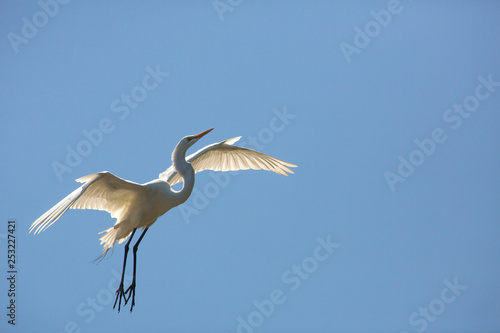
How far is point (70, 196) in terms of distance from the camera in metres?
7.57

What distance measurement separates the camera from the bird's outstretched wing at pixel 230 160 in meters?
10.2

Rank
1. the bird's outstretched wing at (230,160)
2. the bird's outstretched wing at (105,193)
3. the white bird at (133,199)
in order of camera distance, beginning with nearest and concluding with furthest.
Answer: the bird's outstretched wing at (105,193) → the white bird at (133,199) → the bird's outstretched wing at (230,160)

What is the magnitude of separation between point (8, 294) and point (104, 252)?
1.86m

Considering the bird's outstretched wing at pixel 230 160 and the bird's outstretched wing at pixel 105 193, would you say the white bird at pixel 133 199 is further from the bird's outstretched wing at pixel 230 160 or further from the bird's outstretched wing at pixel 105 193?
the bird's outstretched wing at pixel 230 160

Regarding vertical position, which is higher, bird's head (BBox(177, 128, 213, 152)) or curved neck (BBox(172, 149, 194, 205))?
bird's head (BBox(177, 128, 213, 152))

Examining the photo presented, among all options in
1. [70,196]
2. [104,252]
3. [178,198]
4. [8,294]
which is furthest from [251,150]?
[8,294]

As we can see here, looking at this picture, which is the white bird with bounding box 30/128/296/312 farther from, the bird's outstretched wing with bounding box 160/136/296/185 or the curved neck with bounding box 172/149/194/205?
the bird's outstretched wing with bounding box 160/136/296/185

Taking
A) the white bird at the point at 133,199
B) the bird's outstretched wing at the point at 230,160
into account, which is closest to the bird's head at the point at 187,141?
the white bird at the point at 133,199

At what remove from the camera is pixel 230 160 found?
Answer: 10609 mm

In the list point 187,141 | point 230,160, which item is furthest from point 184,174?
point 230,160

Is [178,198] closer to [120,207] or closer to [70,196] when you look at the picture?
[120,207]

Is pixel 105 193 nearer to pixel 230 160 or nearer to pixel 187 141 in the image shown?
pixel 187 141

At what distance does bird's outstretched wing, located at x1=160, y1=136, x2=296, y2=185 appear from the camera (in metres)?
10.2

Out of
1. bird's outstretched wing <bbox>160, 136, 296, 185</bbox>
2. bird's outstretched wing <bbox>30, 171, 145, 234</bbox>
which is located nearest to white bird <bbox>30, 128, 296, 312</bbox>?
bird's outstretched wing <bbox>30, 171, 145, 234</bbox>
